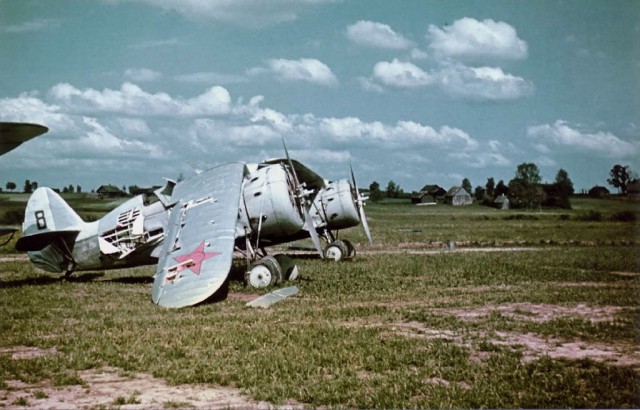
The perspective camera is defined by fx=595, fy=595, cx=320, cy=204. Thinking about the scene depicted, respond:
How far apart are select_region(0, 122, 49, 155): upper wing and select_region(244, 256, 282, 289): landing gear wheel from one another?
276 inches

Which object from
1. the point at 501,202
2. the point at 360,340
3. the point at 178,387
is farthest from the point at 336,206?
the point at 501,202

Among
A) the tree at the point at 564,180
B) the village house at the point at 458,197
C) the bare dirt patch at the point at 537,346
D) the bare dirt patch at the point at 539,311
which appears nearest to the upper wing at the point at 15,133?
the bare dirt patch at the point at 537,346

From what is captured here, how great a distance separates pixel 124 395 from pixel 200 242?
5.45 meters

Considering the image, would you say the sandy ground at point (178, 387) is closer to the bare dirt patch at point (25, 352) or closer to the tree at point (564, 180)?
the bare dirt patch at point (25, 352)

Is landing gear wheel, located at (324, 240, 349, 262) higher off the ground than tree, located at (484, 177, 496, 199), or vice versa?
tree, located at (484, 177, 496, 199)

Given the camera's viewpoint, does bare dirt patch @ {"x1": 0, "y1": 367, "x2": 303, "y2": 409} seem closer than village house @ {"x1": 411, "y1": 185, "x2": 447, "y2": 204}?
Yes

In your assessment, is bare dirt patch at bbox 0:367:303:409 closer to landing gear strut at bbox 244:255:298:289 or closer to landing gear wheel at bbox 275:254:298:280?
landing gear strut at bbox 244:255:298:289

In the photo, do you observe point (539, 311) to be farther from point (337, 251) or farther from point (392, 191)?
point (392, 191)

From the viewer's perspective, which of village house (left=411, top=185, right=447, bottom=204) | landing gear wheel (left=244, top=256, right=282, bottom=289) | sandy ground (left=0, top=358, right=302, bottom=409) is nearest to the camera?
sandy ground (left=0, top=358, right=302, bottom=409)

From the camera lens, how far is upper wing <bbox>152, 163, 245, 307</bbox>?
33.5 feet

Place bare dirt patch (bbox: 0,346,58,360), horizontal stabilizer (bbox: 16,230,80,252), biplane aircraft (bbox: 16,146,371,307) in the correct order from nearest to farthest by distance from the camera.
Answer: bare dirt patch (bbox: 0,346,58,360)
biplane aircraft (bbox: 16,146,371,307)
horizontal stabilizer (bbox: 16,230,80,252)

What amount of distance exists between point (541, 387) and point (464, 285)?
8.94 metres

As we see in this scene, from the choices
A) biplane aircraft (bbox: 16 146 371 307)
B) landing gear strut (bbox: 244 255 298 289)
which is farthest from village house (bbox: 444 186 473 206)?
landing gear strut (bbox: 244 255 298 289)

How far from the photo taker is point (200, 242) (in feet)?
37.0
